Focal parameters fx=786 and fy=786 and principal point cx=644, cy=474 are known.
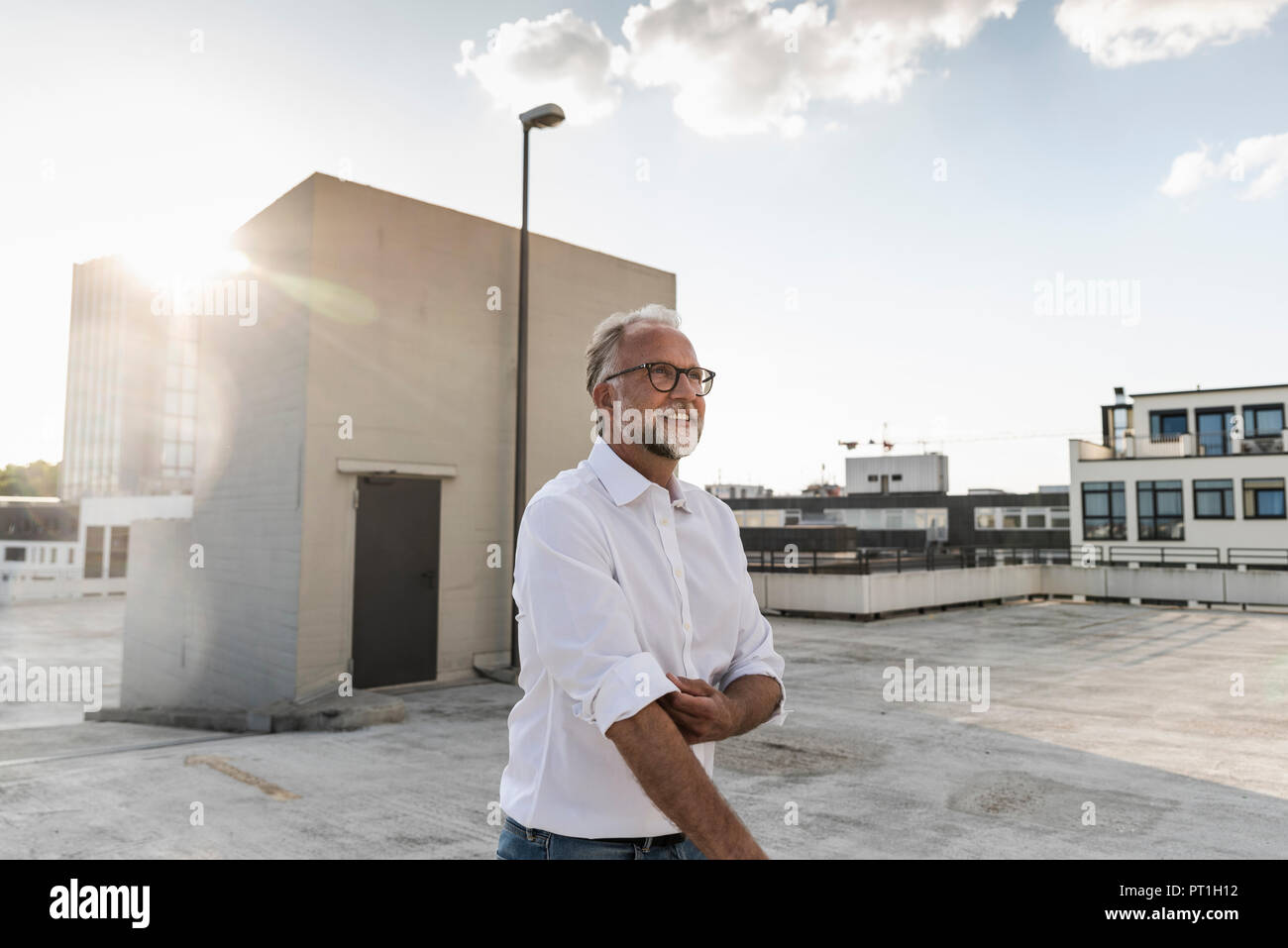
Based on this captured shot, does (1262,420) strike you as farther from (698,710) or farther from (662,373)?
(698,710)

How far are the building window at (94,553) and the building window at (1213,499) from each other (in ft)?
167

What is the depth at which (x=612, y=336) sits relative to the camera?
195 centimetres

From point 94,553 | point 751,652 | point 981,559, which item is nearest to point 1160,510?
point 981,559

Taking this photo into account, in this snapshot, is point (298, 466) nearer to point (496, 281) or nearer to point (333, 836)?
point (496, 281)

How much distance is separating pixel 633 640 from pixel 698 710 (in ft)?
0.62

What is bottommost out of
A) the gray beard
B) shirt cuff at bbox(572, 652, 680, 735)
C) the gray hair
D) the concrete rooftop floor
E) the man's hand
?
the concrete rooftop floor

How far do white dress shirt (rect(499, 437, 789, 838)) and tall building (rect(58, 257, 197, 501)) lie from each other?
2553 inches

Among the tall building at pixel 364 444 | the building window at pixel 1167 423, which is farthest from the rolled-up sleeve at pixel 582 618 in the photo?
the building window at pixel 1167 423

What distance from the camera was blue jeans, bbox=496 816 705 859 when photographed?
65.2 inches

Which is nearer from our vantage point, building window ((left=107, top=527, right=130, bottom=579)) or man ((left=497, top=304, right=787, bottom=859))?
man ((left=497, top=304, right=787, bottom=859))

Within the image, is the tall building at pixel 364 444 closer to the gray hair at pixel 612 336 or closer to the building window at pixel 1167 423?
the gray hair at pixel 612 336

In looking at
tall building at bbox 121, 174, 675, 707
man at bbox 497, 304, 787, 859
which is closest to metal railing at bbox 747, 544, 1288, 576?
tall building at bbox 121, 174, 675, 707

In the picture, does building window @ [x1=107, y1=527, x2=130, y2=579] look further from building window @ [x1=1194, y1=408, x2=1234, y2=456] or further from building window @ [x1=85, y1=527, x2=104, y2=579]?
building window @ [x1=1194, y1=408, x2=1234, y2=456]

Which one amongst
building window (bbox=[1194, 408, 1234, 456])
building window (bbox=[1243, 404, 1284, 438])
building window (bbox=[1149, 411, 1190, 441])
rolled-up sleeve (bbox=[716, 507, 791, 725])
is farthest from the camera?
building window (bbox=[1149, 411, 1190, 441])
